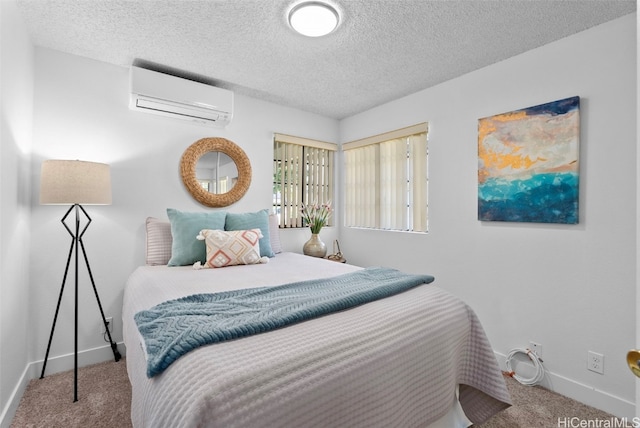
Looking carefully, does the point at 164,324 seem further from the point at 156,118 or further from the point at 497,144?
the point at 497,144

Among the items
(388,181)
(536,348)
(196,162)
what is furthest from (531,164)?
(196,162)

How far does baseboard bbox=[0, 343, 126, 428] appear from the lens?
182cm

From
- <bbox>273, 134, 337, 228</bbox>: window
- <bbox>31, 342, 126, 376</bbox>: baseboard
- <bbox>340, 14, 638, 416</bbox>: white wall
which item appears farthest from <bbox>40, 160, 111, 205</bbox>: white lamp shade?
<bbox>340, 14, 638, 416</bbox>: white wall

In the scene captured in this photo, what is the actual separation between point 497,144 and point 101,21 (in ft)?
9.96

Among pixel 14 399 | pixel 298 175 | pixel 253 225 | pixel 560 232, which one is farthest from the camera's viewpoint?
pixel 298 175

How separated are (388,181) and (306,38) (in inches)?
74.3

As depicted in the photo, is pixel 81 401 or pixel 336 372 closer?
pixel 336 372

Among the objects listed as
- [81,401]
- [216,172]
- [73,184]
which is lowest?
[81,401]

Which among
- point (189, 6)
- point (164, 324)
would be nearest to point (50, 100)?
point (189, 6)

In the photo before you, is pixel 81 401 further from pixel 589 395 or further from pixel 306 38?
pixel 589 395

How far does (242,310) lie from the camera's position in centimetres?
133

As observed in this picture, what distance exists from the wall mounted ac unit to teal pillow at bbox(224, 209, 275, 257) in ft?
3.31

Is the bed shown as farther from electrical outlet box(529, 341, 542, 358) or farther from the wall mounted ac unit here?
the wall mounted ac unit

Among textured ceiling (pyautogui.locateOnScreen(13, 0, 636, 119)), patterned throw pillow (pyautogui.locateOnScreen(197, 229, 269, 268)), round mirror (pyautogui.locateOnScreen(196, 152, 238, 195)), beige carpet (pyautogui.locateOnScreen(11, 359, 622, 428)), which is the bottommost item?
beige carpet (pyautogui.locateOnScreen(11, 359, 622, 428))
